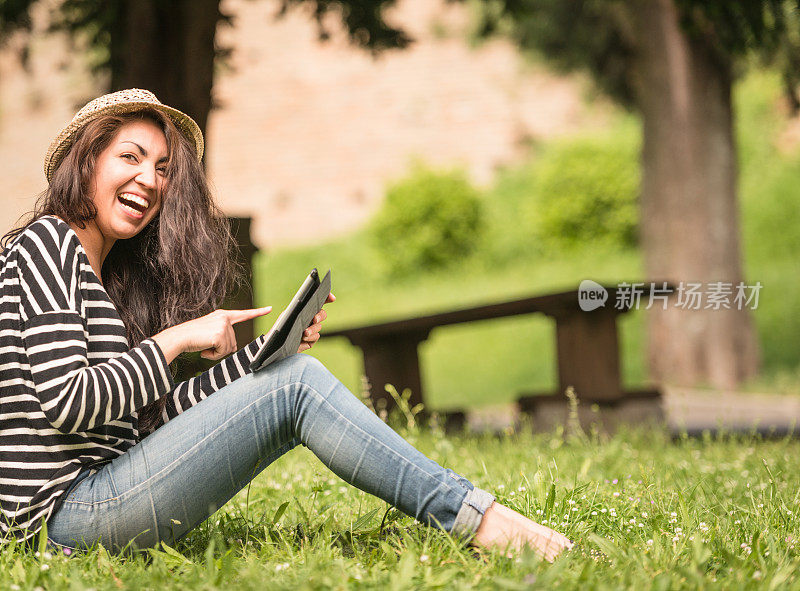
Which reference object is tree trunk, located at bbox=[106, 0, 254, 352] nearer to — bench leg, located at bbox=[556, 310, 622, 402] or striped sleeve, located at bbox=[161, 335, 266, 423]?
bench leg, located at bbox=[556, 310, 622, 402]

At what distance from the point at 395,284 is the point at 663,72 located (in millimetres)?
6691

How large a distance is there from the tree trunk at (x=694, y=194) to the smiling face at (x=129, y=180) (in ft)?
25.2

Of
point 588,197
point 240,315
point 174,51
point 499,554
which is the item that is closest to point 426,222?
point 588,197

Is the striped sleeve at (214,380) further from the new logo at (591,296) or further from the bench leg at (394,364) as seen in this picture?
the bench leg at (394,364)

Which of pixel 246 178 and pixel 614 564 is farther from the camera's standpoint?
pixel 246 178

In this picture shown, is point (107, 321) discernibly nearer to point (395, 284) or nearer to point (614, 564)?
point (614, 564)

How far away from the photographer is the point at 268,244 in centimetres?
1706

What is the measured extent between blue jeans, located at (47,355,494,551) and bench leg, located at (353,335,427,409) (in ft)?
13.5

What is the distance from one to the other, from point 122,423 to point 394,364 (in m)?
4.29

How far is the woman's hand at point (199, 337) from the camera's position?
2.25 meters

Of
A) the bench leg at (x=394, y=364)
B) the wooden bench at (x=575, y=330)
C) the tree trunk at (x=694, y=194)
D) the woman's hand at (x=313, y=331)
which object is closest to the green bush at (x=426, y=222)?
the tree trunk at (x=694, y=194)

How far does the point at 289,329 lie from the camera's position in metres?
2.30

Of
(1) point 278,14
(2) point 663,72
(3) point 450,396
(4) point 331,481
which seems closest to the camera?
(4) point 331,481

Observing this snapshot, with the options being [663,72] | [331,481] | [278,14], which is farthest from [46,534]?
[663,72]
